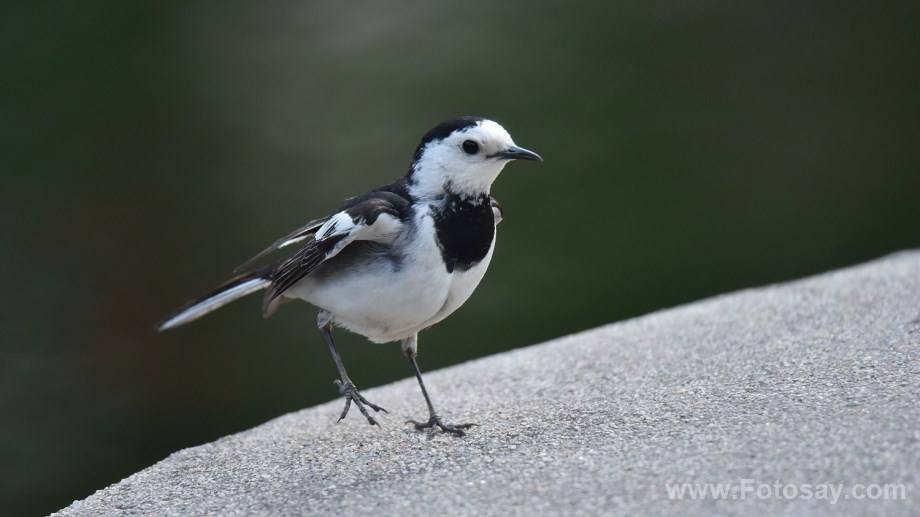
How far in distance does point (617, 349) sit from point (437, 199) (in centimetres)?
131

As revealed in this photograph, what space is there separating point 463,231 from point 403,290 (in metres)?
0.32

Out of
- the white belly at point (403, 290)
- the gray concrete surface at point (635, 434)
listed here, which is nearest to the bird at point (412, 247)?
the white belly at point (403, 290)

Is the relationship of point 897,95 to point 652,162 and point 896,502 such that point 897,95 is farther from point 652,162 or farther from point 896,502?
point 896,502

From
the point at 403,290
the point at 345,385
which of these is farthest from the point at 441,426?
the point at 403,290

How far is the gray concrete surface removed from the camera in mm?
2756

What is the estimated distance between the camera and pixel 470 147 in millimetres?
3787

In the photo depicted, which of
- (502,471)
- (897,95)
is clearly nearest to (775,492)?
(502,471)

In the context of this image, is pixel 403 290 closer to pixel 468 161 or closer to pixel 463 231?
pixel 463 231

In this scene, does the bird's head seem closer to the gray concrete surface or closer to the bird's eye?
the bird's eye

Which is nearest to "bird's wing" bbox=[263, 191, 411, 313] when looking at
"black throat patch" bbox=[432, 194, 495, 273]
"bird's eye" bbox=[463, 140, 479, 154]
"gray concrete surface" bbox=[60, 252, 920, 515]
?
"black throat patch" bbox=[432, 194, 495, 273]

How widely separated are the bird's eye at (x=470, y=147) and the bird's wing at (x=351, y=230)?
0.29 m

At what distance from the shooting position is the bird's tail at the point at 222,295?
422 cm

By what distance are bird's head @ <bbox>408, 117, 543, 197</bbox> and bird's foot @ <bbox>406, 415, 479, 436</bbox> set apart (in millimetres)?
839

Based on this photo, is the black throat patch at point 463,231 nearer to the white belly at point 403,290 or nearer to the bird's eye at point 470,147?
the white belly at point 403,290
